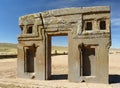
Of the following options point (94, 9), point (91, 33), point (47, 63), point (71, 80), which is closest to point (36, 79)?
point (47, 63)

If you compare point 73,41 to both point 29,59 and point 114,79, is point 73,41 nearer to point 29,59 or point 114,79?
point 29,59

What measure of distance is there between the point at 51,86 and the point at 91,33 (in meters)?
3.60

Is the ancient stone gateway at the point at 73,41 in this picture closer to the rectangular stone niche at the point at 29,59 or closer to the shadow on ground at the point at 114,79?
the rectangular stone niche at the point at 29,59

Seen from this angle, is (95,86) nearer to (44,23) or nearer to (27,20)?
(44,23)

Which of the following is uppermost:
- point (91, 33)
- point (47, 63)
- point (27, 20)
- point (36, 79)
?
point (27, 20)

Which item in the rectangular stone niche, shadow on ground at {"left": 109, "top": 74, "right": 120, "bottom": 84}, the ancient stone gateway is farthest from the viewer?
the rectangular stone niche

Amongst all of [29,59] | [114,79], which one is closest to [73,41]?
[29,59]

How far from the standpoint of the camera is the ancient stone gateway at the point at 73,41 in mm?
12219

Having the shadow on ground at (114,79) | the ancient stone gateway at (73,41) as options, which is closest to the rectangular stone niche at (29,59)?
the ancient stone gateway at (73,41)

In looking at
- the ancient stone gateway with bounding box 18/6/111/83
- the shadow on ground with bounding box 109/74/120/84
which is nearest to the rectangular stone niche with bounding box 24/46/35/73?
the ancient stone gateway with bounding box 18/6/111/83

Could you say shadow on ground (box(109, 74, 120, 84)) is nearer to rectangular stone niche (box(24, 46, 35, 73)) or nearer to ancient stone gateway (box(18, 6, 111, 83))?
ancient stone gateway (box(18, 6, 111, 83))

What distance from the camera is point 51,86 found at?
11414 millimetres

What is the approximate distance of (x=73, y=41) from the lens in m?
12.9

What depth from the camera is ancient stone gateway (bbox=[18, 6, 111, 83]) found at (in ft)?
40.1
